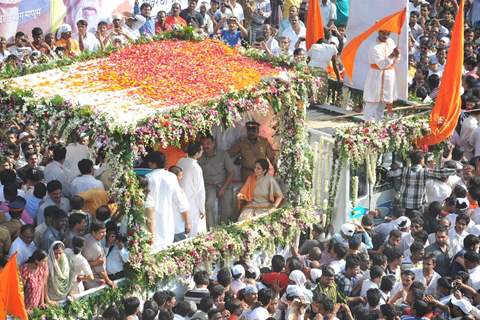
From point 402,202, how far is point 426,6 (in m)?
9.38

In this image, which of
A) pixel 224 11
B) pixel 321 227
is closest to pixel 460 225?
pixel 321 227

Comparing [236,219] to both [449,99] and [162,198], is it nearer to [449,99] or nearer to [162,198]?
[162,198]

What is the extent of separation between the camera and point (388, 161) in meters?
17.4

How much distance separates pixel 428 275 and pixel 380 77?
4.42m

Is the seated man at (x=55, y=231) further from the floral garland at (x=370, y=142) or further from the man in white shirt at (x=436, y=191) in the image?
the man in white shirt at (x=436, y=191)

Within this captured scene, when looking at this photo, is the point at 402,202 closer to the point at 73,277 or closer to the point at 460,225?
the point at 460,225

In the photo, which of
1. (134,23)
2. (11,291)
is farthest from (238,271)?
(134,23)

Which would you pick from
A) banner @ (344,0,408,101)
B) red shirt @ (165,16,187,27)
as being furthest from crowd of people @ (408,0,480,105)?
red shirt @ (165,16,187,27)

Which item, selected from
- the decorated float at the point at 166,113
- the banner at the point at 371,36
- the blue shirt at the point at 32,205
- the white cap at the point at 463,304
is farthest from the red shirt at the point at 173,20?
the white cap at the point at 463,304

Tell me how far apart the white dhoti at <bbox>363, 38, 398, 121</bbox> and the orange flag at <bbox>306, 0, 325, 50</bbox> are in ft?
8.41

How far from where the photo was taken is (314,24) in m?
20.3

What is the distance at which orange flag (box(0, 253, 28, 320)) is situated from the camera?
12227 millimetres

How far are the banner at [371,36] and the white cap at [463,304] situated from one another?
547 cm

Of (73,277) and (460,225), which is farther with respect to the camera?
(460,225)
